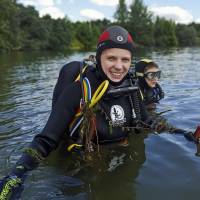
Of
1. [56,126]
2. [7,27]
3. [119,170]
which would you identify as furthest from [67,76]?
[7,27]

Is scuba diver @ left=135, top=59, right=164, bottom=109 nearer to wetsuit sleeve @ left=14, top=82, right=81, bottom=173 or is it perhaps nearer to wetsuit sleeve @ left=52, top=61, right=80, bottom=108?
wetsuit sleeve @ left=52, top=61, right=80, bottom=108

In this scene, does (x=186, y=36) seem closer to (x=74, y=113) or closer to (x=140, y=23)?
(x=140, y=23)

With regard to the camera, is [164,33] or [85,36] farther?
[164,33]

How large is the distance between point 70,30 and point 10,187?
65160 millimetres

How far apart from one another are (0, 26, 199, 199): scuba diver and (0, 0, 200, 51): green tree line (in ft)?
149

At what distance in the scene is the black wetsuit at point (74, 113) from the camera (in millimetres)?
3990

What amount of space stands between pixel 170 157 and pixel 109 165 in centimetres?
99

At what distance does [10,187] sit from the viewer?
3.11 meters

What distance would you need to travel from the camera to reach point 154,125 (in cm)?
525

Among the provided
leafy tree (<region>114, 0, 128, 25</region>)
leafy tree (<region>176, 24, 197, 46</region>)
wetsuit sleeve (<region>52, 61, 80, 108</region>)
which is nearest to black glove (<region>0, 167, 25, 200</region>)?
wetsuit sleeve (<region>52, 61, 80, 108</region>)

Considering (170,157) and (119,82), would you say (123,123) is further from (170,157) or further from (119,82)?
(170,157)

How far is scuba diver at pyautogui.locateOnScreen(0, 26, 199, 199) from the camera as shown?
160 inches

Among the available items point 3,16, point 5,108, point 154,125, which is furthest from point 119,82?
point 3,16

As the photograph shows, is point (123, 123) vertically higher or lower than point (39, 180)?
higher
